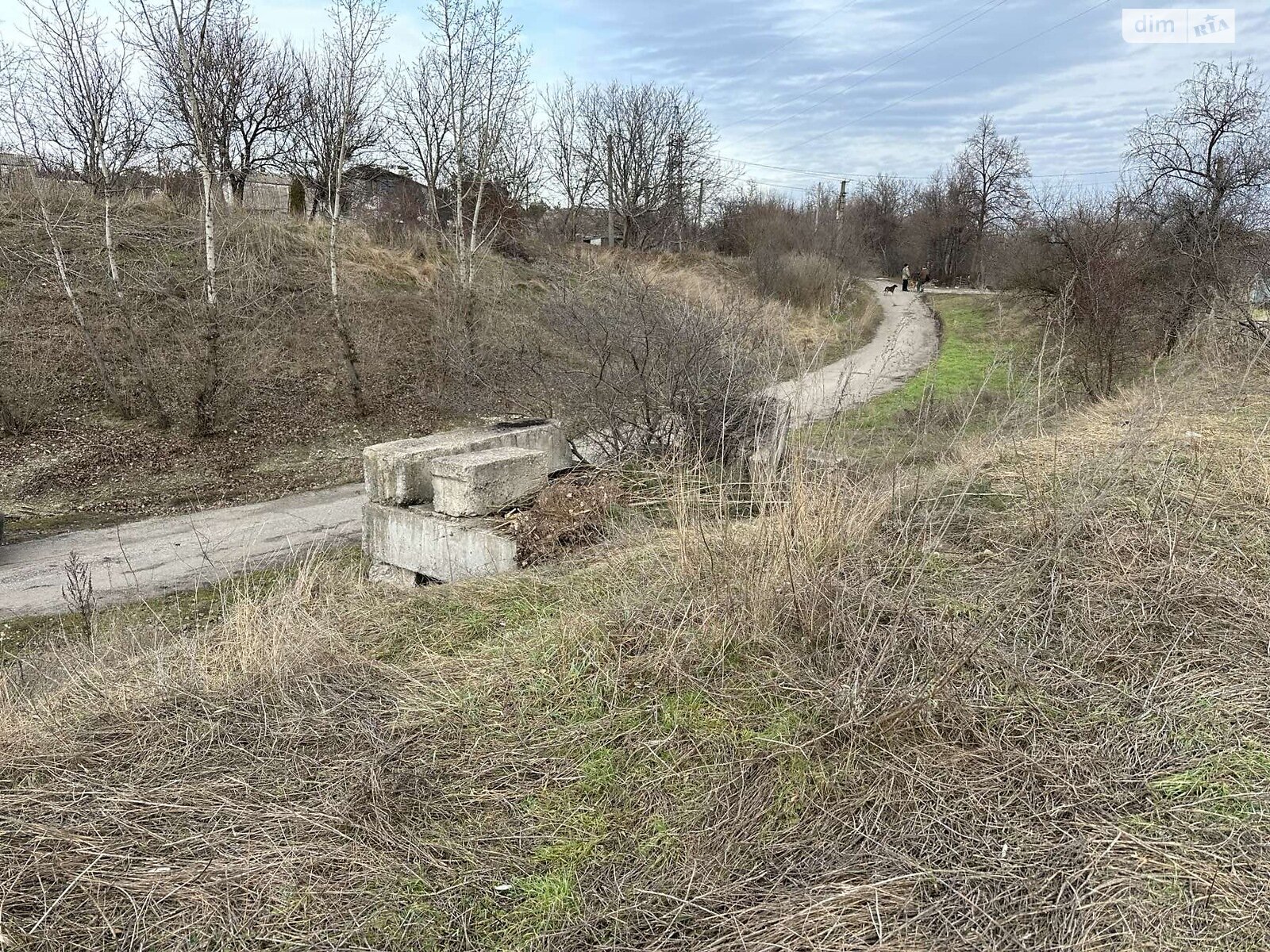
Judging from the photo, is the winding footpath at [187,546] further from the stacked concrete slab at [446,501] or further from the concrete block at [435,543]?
the stacked concrete slab at [446,501]

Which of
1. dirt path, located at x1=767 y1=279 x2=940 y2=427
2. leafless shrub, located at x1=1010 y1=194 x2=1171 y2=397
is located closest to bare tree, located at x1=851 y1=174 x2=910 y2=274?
dirt path, located at x1=767 y1=279 x2=940 y2=427

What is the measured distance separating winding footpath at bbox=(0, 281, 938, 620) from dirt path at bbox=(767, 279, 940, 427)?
0.30ft

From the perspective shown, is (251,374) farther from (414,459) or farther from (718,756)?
(718,756)

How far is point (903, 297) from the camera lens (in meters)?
35.3

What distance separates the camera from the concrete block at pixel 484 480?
576 centimetres

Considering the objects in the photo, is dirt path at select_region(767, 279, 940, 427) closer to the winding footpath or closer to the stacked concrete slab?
the winding footpath

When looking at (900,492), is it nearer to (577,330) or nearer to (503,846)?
(503,846)

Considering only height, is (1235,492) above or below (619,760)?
above

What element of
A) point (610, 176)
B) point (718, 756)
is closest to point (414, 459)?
point (718, 756)

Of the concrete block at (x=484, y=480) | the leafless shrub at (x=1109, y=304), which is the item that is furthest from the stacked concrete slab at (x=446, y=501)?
the leafless shrub at (x=1109, y=304)

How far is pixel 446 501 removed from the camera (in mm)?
5922

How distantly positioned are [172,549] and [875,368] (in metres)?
7.46

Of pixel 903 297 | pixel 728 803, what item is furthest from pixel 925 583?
pixel 903 297

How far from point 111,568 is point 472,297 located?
1003cm
